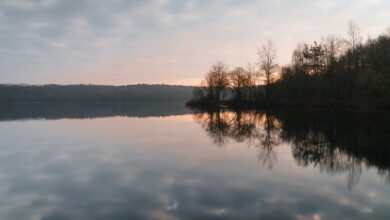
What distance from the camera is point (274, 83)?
216 ft

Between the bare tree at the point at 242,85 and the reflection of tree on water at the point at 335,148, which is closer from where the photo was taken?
the reflection of tree on water at the point at 335,148

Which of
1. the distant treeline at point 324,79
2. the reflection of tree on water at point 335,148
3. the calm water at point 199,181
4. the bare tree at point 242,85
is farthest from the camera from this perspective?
the bare tree at point 242,85

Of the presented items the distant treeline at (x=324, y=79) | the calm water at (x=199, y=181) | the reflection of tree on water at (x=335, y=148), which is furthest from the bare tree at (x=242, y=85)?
the calm water at (x=199, y=181)

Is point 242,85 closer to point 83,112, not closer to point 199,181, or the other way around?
point 83,112

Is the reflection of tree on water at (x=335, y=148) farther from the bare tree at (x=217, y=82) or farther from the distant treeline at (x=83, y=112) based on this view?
the bare tree at (x=217, y=82)

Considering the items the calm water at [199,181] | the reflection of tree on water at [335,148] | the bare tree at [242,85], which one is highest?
the bare tree at [242,85]

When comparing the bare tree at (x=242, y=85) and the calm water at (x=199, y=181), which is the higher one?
the bare tree at (x=242, y=85)

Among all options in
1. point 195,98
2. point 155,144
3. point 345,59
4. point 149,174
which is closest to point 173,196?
point 149,174

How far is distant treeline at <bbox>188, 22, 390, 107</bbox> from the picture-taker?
48188 mm

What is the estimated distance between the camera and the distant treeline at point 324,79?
1897 inches

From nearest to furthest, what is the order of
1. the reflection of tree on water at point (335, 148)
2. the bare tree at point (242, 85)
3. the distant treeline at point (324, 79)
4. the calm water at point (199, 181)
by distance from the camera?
1. the calm water at point (199, 181)
2. the reflection of tree on water at point (335, 148)
3. the distant treeline at point (324, 79)
4. the bare tree at point (242, 85)

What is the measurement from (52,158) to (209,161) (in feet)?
23.8

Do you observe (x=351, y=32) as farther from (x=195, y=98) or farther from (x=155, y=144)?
(x=155, y=144)

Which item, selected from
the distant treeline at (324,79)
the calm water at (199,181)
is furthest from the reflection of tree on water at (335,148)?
the distant treeline at (324,79)
